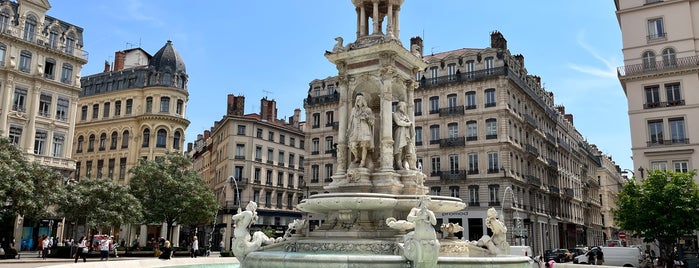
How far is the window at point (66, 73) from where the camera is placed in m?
47.3

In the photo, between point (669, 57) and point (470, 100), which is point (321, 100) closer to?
point (470, 100)

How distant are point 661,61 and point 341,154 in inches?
1410

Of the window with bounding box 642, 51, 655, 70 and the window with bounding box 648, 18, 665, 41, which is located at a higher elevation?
the window with bounding box 648, 18, 665, 41

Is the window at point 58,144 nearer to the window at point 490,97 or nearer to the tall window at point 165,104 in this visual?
the tall window at point 165,104

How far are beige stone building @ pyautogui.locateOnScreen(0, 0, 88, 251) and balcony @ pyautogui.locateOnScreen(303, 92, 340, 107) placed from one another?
23237mm

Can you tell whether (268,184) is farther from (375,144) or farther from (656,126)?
(375,144)

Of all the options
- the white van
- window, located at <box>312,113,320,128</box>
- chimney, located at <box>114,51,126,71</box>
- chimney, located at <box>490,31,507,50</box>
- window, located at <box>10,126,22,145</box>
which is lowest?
the white van

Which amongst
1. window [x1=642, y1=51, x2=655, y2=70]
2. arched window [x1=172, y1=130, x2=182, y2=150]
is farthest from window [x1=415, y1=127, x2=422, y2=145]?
arched window [x1=172, y1=130, x2=182, y2=150]

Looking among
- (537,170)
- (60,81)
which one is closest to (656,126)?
(537,170)

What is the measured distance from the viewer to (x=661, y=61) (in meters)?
42.0

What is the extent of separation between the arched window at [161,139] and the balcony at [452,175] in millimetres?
29625

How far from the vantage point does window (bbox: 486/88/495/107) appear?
50.6 m

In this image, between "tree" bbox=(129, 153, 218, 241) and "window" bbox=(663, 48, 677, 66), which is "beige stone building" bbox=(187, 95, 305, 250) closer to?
"tree" bbox=(129, 153, 218, 241)

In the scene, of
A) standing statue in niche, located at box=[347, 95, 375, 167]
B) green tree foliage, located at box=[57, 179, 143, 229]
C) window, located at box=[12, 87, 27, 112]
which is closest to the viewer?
standing statue in niche, located at box=[347, 95, 375, 167]
